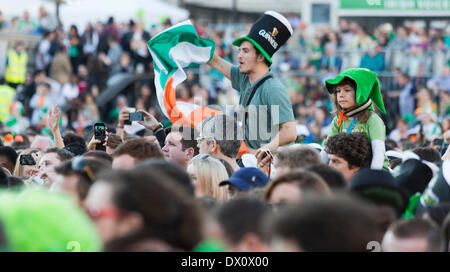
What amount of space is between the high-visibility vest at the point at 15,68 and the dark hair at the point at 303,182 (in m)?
14.7

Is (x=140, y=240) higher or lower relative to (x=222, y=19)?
lower

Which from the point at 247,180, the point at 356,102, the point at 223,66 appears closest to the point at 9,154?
the point at 223,66

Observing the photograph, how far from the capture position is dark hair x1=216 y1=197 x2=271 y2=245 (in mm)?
3068

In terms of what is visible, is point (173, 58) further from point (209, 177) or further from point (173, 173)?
point (173, 173)

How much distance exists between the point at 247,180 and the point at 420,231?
1.34m

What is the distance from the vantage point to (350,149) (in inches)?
207

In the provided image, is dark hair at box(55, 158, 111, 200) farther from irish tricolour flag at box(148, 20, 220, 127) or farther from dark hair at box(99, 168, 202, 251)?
irish tricolour flag at box(148, 20, 220, 127)

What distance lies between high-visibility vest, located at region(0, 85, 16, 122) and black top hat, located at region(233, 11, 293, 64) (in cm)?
980

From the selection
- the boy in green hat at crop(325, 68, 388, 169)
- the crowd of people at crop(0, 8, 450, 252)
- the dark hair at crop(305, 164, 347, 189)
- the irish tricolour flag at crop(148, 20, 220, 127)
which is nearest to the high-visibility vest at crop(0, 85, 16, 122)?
the crowd of people at crop(0, 8, 450, 252)

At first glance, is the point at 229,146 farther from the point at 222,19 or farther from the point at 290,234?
the point at 222,19

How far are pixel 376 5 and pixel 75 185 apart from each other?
35.1 feet

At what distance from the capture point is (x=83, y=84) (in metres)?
17.5

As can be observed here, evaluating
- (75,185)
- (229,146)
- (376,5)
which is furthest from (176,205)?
(376,5)
